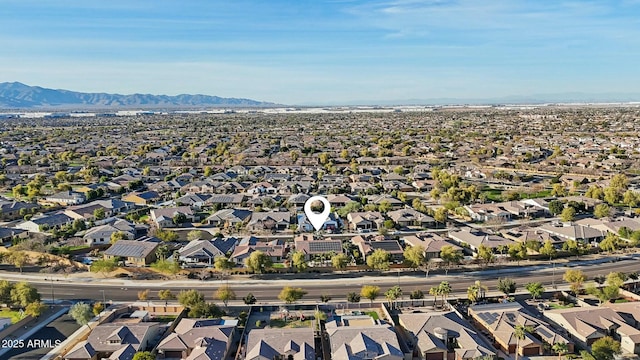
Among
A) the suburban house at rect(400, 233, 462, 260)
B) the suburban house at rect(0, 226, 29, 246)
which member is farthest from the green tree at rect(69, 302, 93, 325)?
the suburban house at rect(400, 233, 462, 260)

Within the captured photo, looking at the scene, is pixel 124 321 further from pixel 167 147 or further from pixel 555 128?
pixel 555 128

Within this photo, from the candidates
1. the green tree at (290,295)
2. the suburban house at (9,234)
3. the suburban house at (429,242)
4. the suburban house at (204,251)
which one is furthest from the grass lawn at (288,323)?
the suburban house at (9,234)

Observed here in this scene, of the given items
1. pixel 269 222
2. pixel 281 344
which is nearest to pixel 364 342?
pixel 281 344

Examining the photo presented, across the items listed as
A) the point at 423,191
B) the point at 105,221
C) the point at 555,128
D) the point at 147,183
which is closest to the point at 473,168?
the point at 423,191

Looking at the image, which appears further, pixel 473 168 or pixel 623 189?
pixel 473 168

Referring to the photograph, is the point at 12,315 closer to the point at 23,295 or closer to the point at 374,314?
the point at 23,295

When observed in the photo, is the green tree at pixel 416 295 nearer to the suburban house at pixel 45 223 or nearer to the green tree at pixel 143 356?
the green tree at pixel 143 356

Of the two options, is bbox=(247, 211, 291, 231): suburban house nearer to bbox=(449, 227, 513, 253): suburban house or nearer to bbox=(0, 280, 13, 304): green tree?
bbox=(449, 227, 513, 253): suburban house
